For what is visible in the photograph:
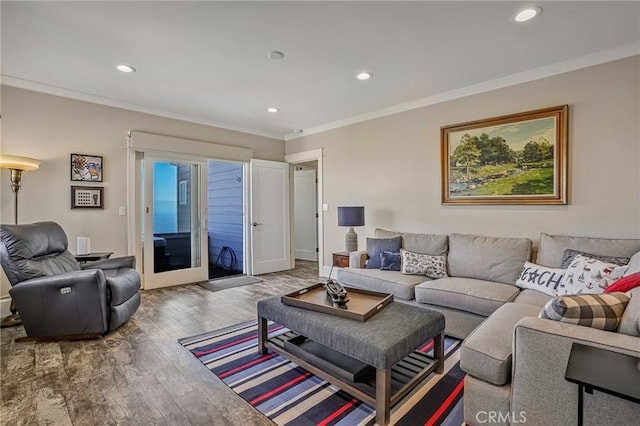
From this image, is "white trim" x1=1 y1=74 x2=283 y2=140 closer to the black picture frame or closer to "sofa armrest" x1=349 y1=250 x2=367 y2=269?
the black picture frame

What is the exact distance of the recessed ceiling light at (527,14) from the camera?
7.35 feet

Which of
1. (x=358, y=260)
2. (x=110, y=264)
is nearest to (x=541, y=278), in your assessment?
(x=358, y=260)

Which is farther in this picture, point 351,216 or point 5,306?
point 351,216

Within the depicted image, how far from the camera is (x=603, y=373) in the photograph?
3.28 ft

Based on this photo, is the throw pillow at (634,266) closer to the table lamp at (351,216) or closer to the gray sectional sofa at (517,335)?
the gray sectional sofa at (517,335)

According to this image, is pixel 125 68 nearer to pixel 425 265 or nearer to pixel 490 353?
pixel 425 265

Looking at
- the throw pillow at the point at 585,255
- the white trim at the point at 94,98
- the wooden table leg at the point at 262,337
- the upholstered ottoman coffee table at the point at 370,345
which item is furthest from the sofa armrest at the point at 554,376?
the white trim at the point at 94,98

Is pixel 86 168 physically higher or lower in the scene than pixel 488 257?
higher

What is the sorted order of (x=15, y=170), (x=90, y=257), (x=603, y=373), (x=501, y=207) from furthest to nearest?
(x=90, y=257) < (x=501, y=207) < (x=15, y=170) < (x=603, y=373)

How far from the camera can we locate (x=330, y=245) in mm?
5277

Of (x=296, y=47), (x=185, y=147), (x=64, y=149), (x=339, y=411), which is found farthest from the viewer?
(x=185, y=147)

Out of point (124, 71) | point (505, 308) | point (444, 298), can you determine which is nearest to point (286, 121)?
point (124, 71)

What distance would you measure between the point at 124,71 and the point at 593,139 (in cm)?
466

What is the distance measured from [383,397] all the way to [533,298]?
1620 mm
